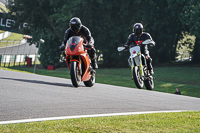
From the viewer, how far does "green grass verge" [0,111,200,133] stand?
498 centimetres

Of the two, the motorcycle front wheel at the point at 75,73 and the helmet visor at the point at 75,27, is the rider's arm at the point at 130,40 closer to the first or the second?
the helmet visor at the point at 75,27

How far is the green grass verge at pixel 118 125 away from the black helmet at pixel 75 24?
4219 millimetres

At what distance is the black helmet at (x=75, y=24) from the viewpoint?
9781 mm

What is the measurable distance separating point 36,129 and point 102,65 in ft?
122

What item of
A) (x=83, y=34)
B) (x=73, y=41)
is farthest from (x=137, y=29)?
(x=73, y=41)

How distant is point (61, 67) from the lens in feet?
145

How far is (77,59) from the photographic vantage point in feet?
32.0

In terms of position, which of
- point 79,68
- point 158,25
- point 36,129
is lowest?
point 36,129

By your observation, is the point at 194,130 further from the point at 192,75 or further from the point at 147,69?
the point at 192,75

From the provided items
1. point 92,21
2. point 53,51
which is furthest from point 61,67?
point 92,21

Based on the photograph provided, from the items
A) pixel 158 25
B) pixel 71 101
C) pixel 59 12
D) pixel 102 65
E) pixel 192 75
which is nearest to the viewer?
pixel 71 101

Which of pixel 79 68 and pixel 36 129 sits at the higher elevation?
pixel 79 68

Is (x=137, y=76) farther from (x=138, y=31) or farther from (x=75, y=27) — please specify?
(x=75, y=27)

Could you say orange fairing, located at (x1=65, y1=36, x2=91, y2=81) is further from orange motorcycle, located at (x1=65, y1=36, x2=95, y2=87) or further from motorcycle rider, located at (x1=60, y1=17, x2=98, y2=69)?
motorcycle rider, located at (x1=60, y1=17, x2=98, y2=69)
